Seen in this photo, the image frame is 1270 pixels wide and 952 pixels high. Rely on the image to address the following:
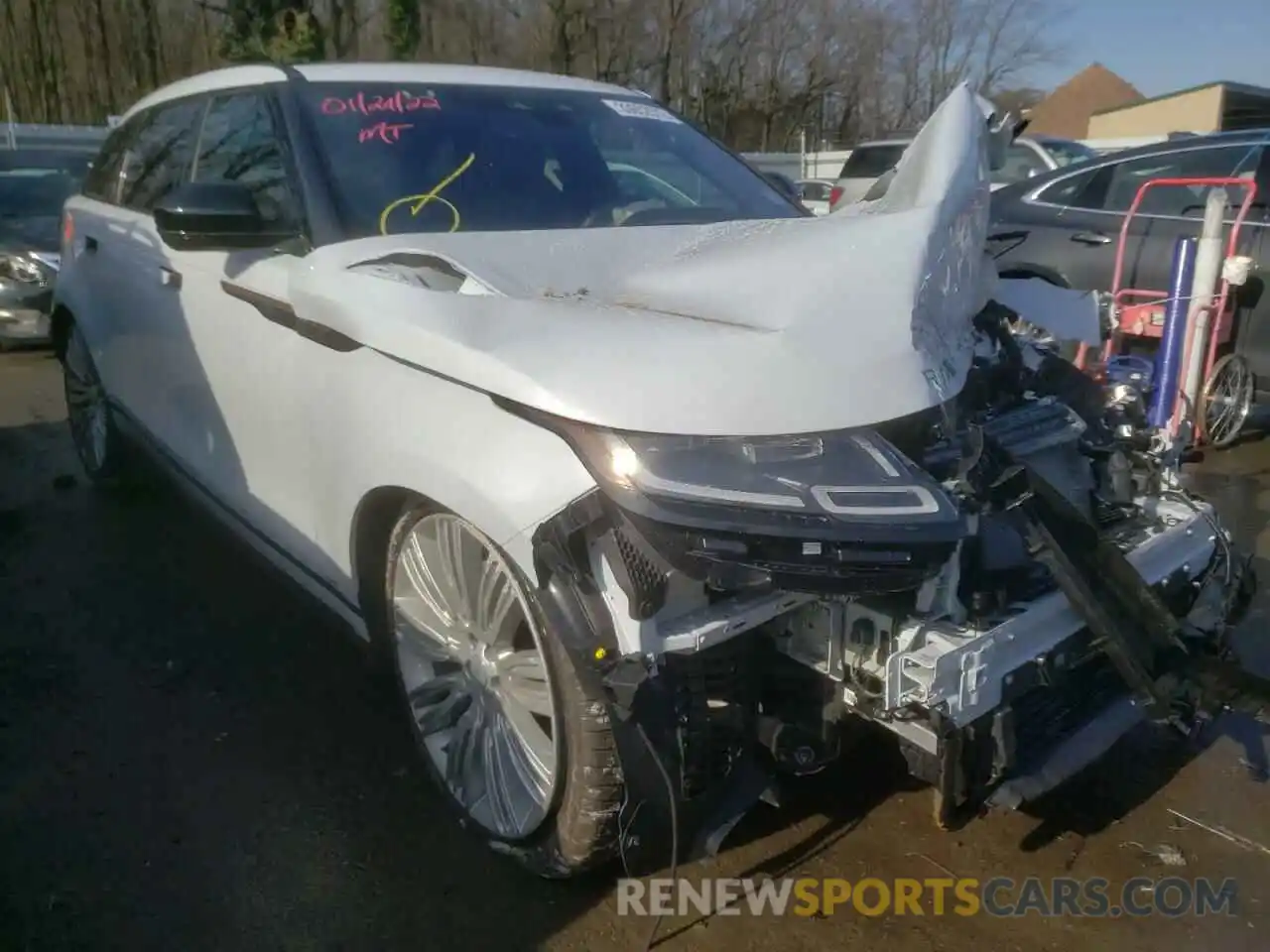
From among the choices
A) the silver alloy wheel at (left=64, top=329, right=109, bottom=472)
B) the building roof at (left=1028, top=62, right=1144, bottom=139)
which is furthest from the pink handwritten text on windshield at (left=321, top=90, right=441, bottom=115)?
the building roof at (left=1028, top=62, right=1144, bottom=139)

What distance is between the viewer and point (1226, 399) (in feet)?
18.8

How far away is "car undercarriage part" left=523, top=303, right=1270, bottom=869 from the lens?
6.06 ft

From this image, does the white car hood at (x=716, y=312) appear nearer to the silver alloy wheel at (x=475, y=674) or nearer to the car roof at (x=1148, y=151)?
the silver alloy wheel at (x=475, y=674)

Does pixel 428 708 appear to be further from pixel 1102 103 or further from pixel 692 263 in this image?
pixel 1102 103

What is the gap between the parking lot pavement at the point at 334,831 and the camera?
93.1 inches

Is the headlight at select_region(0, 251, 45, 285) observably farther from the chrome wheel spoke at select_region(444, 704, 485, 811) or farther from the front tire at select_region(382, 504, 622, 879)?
the chrome wheel spoke at select_region(444, 704, 485, 811)

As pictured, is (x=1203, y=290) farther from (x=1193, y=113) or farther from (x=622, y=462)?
(x=1193, y=113)

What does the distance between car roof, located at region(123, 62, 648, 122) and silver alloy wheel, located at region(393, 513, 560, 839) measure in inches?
66.1

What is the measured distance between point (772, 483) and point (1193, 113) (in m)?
30.1

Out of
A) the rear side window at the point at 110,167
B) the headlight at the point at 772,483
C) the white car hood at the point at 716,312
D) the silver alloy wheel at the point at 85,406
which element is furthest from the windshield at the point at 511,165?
the silver alloy wheel at the point at 85,406

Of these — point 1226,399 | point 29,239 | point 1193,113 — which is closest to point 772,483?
point 1226,399

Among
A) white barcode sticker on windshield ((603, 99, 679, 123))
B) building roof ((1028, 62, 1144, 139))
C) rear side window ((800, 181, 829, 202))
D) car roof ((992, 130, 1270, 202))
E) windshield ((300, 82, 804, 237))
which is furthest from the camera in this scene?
building roof ((1028, 62, 1144, 139))

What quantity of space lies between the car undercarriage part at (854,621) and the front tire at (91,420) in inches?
146

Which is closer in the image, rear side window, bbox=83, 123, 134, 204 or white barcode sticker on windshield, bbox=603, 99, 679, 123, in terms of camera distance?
white barcode sticker on windshield, bbox=603, 99, 679, 123
